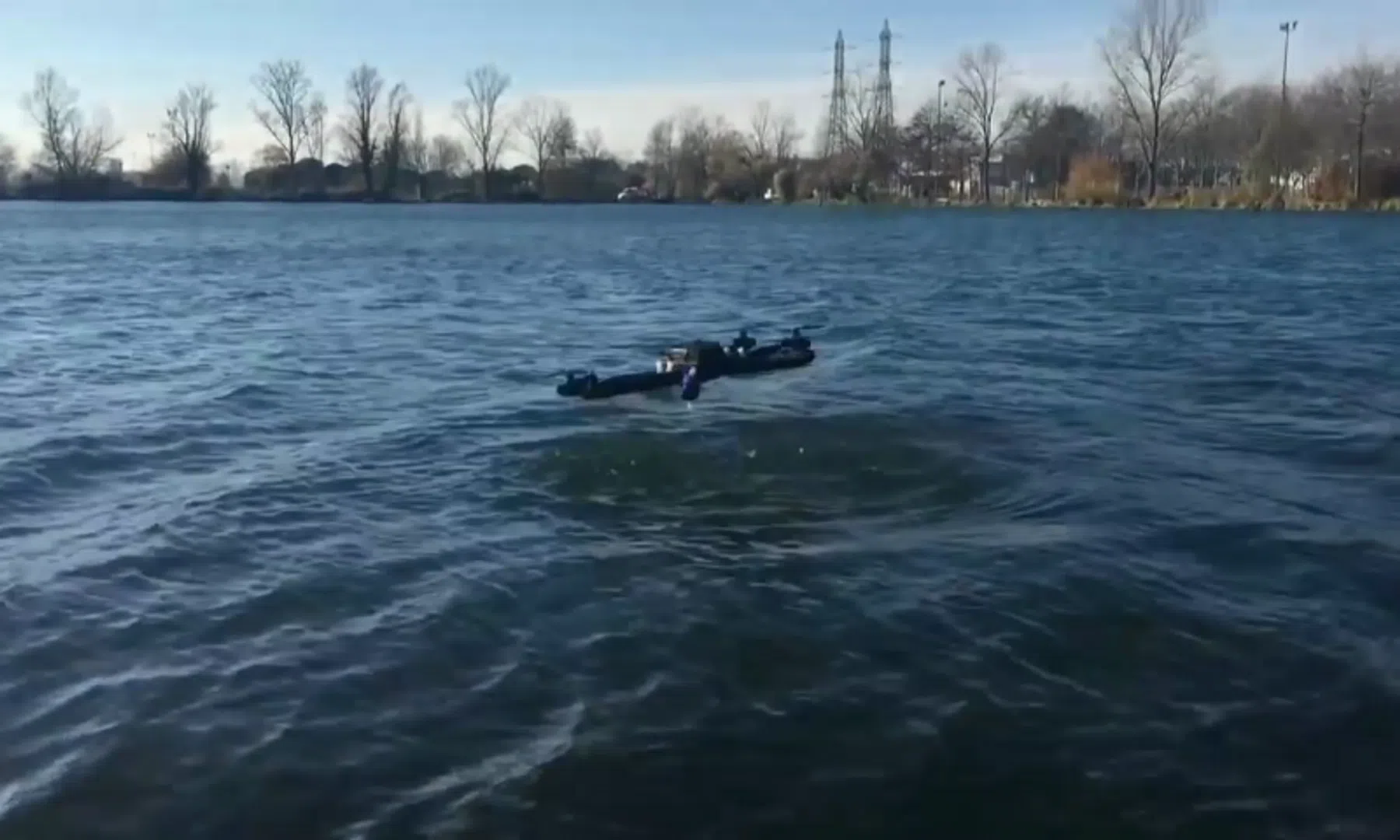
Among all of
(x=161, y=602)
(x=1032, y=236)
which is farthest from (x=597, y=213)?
(x=161, y=602)

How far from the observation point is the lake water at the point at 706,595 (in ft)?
20.1

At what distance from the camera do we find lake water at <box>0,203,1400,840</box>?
6.12 meters

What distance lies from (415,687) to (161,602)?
235cm

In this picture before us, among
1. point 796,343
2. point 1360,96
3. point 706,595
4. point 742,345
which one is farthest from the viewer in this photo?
point 1360,96

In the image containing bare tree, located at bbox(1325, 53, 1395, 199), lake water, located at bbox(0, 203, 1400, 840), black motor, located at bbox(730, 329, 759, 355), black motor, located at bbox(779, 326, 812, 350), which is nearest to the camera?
lake water, located at bbox(0, 203, 1400, 840)

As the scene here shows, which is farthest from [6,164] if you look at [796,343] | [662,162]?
[796,343]

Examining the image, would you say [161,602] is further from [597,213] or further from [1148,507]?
[597,213]

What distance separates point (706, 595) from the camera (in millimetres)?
8641

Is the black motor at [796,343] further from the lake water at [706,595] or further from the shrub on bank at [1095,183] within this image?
the shrub on bank at [1095,183]

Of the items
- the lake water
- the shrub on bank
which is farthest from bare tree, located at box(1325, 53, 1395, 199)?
the lake water

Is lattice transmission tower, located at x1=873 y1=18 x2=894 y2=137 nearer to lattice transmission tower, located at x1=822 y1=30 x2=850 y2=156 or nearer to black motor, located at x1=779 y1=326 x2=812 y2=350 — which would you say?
lattice transmission tower, located at x1=822 y1=30 x2=850 y2=156

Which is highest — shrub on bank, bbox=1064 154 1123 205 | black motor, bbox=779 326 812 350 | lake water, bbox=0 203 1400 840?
shrub on bank, bbox=1064 154 1123 205

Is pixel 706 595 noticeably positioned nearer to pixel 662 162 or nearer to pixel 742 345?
pixel 742 345

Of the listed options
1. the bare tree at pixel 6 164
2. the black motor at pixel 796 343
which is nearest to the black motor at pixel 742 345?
the black motor at pixel 796 343
